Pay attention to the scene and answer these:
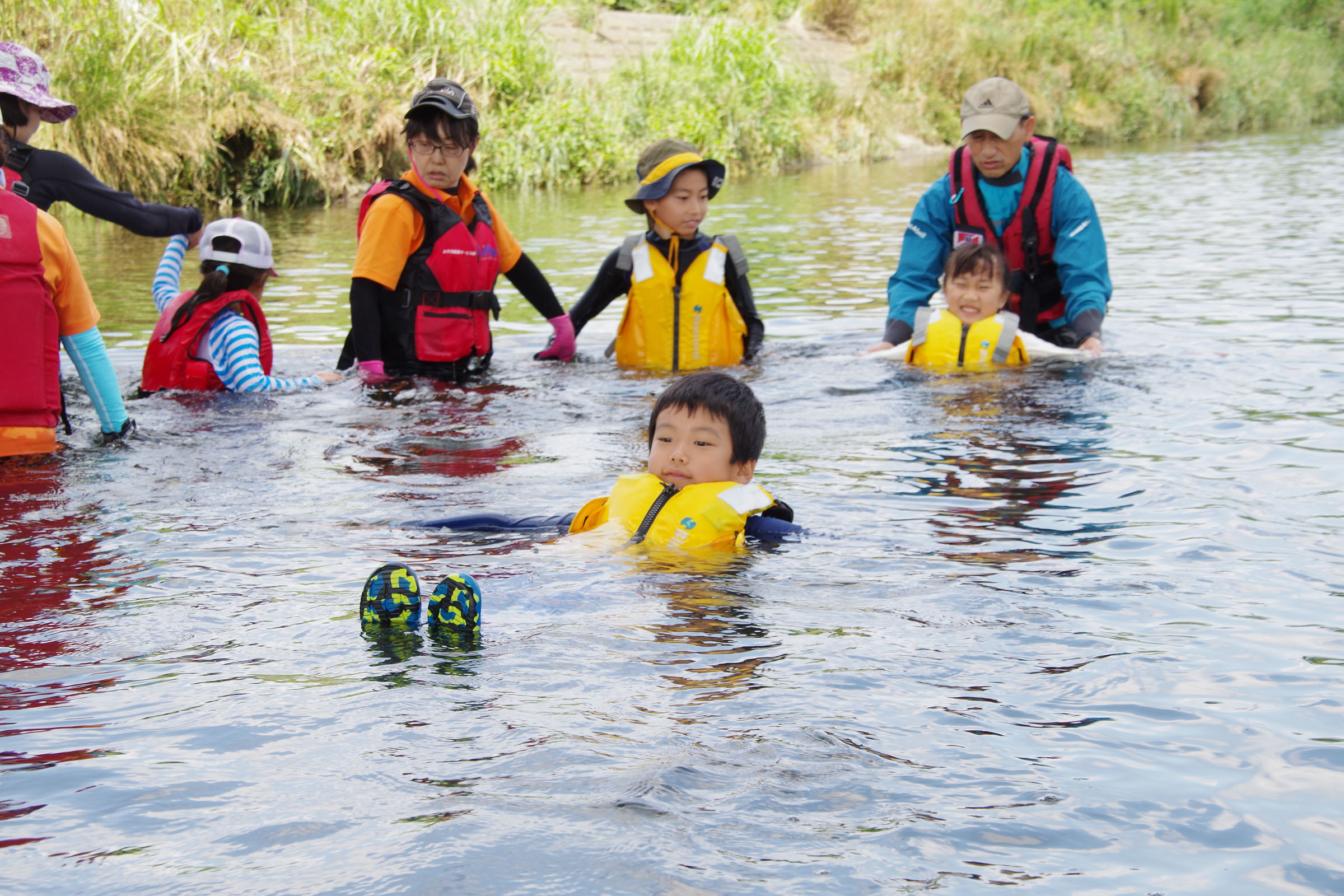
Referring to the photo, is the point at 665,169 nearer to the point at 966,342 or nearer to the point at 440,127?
the point at 440,127

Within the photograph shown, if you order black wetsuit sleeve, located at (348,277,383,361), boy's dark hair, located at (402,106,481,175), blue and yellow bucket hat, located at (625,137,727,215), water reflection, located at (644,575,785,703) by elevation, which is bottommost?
water reflection, located at (644,575,785,703)

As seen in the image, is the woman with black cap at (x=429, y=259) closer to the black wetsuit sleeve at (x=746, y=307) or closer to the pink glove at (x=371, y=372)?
the pink glove at (x=371, y=372)

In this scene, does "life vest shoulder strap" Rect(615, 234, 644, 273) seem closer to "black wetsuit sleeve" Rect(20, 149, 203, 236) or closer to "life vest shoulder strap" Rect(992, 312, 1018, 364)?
"life vest shoulder strap" Rect(992, 312, 1018, 364)

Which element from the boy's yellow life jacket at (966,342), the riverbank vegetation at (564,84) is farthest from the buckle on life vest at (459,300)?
the riverbank vegetation at (564,84)

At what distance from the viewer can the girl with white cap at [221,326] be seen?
262 inches

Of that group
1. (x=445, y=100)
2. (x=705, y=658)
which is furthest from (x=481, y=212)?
(x=705, y=658)

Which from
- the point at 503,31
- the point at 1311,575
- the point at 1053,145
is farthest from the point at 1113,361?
the point at 503,31

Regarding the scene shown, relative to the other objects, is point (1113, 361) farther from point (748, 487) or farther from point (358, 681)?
point (358, 681)

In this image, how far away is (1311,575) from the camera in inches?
159

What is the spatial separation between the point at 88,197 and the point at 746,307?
367 cm

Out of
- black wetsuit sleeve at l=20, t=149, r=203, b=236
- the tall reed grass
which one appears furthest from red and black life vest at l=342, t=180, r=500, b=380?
the tall reed grass

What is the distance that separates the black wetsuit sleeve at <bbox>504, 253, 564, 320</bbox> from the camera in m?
7.95

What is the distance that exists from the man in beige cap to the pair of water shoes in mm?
5049

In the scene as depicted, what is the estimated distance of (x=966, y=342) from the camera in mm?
7555
